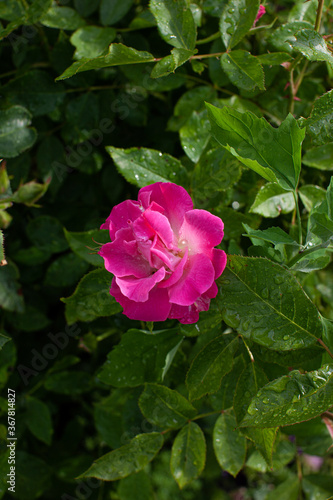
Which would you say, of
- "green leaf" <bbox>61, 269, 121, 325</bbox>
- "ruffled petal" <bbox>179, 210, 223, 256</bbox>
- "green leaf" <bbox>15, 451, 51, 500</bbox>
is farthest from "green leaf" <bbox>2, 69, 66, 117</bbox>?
"green leaf" <bbox>15, 451, 51, 500</bbox>

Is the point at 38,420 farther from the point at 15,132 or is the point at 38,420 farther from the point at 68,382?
the point at 15,132

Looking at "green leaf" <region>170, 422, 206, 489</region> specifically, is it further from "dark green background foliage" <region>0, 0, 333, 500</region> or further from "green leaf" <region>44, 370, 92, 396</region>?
"green leaf" <region>44, 370, 92, 396</region>

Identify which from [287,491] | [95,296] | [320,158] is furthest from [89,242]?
[287,491]

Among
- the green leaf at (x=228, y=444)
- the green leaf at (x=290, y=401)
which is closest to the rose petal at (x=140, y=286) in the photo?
the green leaf at (x=290, y=401)

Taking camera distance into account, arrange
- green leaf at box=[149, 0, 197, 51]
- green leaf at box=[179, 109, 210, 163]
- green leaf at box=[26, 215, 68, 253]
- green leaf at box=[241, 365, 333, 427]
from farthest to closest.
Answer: green leaf at box=[26, 215, 68, 253]
green leaf at box=[179, 109, 210, 163]
green leaf at box=[149, 0, 197, 51]
green leaf at box=[241, 365, 333, 427]

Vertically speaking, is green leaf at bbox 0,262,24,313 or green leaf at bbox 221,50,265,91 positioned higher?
green leaf at bbox 221,50,265,91

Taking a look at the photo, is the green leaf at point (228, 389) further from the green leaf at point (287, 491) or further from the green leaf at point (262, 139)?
the green leaf at point (287, 491)

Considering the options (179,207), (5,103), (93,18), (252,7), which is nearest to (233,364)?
(179,207)

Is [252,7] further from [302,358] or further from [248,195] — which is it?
[302,358]
